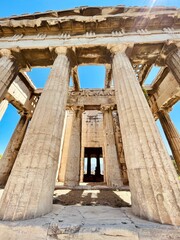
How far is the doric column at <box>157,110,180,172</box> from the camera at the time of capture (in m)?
10.2

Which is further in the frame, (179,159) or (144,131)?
(179,159)

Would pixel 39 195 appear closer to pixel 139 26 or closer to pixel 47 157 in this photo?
pixel 47 157

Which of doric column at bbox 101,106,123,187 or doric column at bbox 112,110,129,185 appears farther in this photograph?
doric column at bbox 112,110,129,185

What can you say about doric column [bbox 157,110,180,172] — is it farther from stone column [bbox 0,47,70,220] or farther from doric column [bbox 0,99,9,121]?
doric column [bbox 0,99,9,121]

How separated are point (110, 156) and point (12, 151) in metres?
8.53

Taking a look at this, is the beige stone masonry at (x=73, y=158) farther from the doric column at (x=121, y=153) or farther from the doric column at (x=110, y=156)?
the doric column at (x=121, y=153)

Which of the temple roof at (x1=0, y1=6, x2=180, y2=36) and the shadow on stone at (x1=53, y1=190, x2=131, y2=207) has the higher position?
the temple roof at (x1=0, y1=6, x2=180, y2=36)

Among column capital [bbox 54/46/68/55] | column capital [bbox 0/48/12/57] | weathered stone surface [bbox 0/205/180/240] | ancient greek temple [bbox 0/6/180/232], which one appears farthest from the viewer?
column capital [bbox 0/48/12/57]

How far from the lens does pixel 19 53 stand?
7.28 m

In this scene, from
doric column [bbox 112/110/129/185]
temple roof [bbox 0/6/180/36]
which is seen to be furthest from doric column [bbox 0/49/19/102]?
doric column [bbox 112/110/129/185]

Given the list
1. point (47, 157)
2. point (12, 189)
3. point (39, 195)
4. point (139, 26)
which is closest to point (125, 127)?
point (47, 157)

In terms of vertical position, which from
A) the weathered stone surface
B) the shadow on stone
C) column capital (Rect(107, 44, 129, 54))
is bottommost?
the weathered stone surface

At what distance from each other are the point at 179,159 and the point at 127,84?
345 inches

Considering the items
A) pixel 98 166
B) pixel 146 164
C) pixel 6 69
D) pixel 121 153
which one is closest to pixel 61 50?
pixel 6 69
